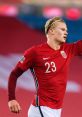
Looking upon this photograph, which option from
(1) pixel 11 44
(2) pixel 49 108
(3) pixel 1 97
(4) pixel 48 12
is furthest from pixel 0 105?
(2) pixel 49 108

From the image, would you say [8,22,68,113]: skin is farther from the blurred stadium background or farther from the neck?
the blurred stadium background

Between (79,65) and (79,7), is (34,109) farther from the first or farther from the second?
(79,7)

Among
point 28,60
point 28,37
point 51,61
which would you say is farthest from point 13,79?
point 28,37

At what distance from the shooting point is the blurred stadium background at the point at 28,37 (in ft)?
19.2

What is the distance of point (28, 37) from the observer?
21.0 feet

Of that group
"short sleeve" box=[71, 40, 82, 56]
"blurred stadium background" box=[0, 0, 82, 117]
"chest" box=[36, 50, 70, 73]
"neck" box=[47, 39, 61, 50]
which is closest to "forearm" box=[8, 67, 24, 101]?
"chest" box=[36, 50, 70, 73]

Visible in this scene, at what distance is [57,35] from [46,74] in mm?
285

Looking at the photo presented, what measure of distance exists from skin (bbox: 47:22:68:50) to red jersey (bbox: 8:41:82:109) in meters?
0.08

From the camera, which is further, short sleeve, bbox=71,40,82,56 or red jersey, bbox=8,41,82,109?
short sleeve, bbox=71,40,82,56

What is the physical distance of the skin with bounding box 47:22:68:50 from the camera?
4035 mm

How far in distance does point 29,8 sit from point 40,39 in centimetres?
54

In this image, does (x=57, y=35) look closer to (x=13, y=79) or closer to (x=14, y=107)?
(x=13, y=79)

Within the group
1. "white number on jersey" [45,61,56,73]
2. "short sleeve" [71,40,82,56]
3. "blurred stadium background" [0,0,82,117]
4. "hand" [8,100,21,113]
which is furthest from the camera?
"blurred stadium background" [0,0,82,117]

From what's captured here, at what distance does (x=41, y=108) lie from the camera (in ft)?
13.2
